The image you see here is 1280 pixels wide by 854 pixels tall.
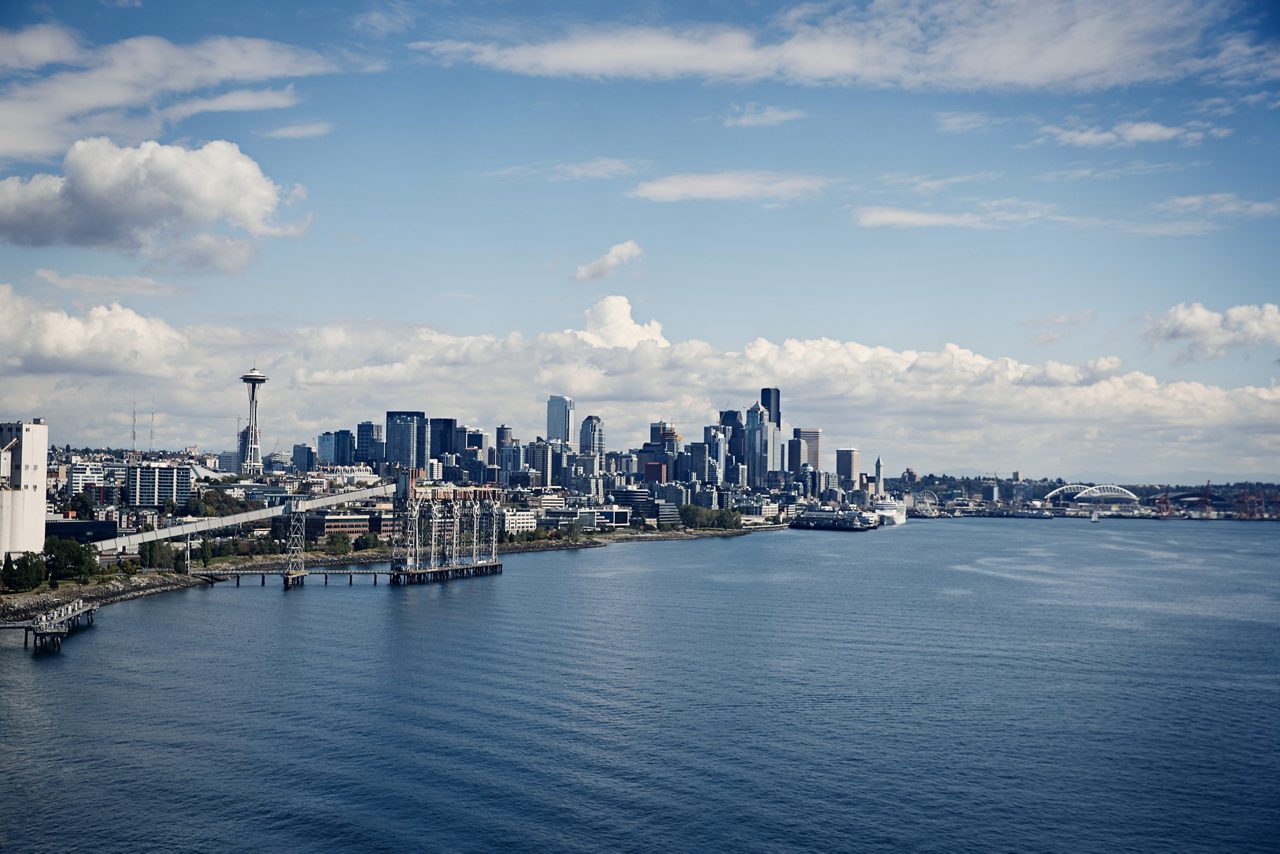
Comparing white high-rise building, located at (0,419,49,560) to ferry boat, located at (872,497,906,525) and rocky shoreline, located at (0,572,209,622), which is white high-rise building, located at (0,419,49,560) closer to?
rocky shoreline, located at (0,572,209,622)

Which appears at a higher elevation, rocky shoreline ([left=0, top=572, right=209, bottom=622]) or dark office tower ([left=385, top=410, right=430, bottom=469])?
dark office tower ([left=385, top=410, right=430, bottom=469])

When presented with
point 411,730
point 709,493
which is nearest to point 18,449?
point 411,730

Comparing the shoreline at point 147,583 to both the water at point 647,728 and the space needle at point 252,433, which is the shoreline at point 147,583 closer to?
the water at point 647,728

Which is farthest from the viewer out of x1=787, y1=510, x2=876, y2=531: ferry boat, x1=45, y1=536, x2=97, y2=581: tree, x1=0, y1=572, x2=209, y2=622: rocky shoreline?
x1=787, y1=510, x2=876, y2=531: ferry boat

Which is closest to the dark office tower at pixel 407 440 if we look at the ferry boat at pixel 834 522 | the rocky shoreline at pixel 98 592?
the ferry boat at pixel 834 522

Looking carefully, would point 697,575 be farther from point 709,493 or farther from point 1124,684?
point 709,493

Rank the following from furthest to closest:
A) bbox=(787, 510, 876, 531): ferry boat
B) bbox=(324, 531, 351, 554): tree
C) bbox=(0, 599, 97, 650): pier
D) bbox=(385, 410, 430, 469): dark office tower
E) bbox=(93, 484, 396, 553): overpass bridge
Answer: bbox=(385, 410, 430, 469): dark office tower, bbox=(787, 510, 876, 531): ferry boat, bbox=(324, 531, 351, 554): tree, bbox=(93, 484, 396, 553): overpass bridge, bbox=(0, 599, 97, 650): pier

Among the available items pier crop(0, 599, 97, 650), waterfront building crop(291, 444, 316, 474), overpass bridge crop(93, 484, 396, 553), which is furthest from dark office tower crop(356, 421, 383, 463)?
pier crop(0, 599, 97, 650)

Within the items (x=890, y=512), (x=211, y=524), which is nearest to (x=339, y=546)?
(x=211, y=524)
